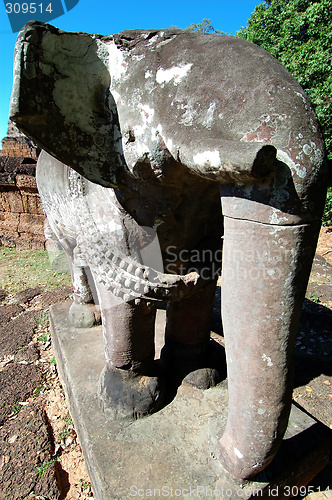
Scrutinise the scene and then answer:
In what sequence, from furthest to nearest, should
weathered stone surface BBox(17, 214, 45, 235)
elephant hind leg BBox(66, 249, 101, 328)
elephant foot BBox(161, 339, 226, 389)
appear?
weathered stone surface BBox(17, 214, 45, 235)
elephant hind leg BBox(66, 249, 101, 328)
elephant foot BBox(161, 339, 226, 389)

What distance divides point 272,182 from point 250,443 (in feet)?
2.51

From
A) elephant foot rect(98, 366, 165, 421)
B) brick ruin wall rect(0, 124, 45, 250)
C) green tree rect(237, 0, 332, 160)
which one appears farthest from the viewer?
green tree rect(237, 0, 332, 160)

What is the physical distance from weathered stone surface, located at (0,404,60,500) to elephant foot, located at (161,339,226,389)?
0.77 metres

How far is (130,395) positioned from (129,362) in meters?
0.16

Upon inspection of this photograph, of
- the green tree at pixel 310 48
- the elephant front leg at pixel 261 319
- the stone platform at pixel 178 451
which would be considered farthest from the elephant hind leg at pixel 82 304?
the green tree at pixel 310 48

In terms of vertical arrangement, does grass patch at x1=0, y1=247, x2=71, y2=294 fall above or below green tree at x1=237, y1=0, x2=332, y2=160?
below

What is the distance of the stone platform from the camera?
1308mm

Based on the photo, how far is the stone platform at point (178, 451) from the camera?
4.29 feet

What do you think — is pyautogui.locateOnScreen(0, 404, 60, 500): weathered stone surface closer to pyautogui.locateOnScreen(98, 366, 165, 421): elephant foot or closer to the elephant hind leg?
pyautogui.locateOnScreen(98, 366, 165, 421): elephant foot

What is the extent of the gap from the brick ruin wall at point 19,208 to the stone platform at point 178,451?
4.68 m

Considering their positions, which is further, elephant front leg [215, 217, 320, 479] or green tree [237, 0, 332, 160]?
green tree [237, 0, 332, 160]

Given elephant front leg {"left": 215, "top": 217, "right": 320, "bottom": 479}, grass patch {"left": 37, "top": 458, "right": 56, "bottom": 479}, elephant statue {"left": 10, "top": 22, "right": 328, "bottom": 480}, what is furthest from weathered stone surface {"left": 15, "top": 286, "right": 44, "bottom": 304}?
elephant front leg {"left": 215, "top": 217, "right": 320, "bottom": 479}

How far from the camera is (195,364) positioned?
6.19 feet

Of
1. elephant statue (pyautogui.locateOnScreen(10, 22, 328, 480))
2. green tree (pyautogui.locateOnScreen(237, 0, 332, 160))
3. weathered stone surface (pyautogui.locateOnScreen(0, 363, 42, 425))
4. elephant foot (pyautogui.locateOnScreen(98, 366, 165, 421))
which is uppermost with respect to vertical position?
green tree (pyautogui.locateOnScreen(237, 0, 332, 160))
